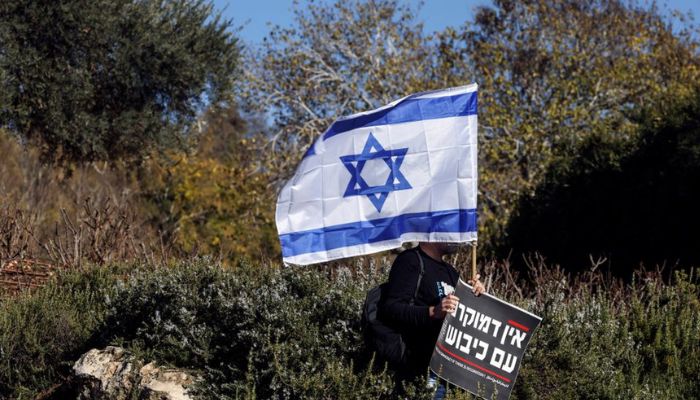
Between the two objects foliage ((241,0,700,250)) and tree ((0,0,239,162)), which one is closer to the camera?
tree ((0,0,239,162))

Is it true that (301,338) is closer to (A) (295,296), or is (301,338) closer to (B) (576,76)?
(A) (295,296)

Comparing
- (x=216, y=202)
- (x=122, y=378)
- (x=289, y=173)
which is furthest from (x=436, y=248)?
(x=216, y=202)

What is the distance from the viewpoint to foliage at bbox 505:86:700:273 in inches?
493

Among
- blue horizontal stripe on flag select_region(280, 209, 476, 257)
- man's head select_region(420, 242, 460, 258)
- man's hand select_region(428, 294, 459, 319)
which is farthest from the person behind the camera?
blue horizontal stripe on flag select_region(280, 209, 476, 257)

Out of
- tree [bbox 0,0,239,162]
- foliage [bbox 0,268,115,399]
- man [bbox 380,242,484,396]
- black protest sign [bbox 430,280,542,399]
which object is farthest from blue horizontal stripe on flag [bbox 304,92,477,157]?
tree [bbox 0,0,239,162]

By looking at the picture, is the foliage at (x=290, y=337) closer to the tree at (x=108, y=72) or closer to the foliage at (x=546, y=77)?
the tree at (x=108, y=72)

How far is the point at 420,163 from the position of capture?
5.88 m

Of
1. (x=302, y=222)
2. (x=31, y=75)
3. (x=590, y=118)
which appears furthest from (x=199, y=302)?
(x=590, y=118)

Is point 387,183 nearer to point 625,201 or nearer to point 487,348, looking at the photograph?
point 487,348

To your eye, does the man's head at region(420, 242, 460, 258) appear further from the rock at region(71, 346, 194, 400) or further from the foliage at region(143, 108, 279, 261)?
the foliage at region(143, 108, 279, 261)

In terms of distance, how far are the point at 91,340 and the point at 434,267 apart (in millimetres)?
3297

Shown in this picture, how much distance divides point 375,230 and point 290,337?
3.04 ft

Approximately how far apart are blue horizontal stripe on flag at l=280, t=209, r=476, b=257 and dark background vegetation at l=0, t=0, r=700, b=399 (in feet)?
1.73

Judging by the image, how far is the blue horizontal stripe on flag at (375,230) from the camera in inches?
224
